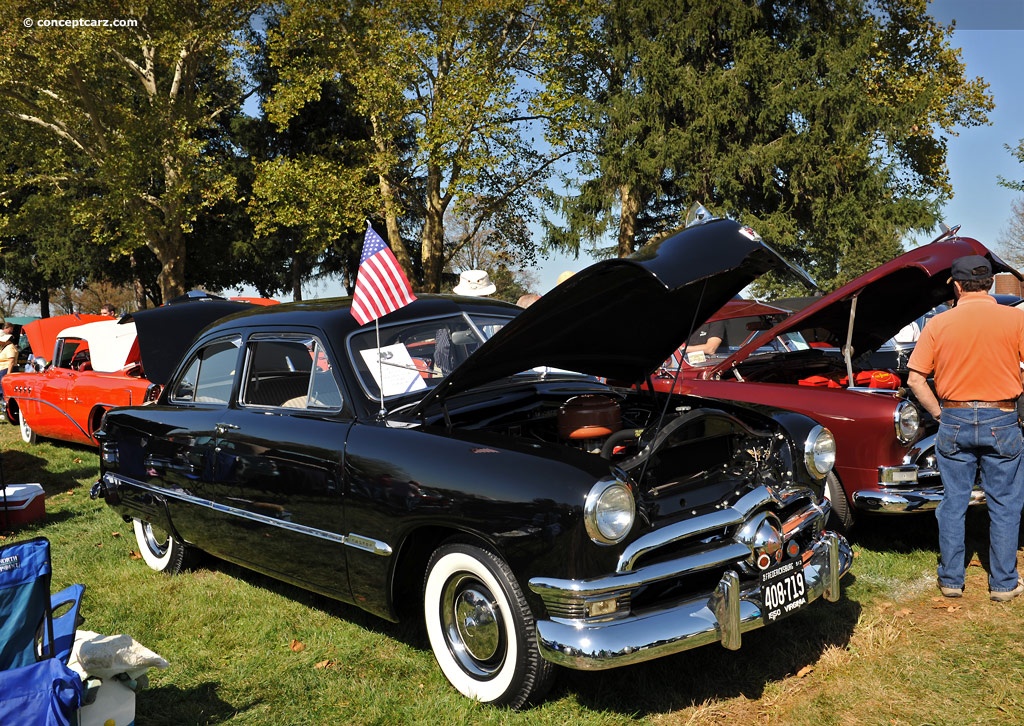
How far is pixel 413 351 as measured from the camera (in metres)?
4.54

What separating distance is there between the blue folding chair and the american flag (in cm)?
185

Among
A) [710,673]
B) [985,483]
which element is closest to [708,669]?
[710,673]

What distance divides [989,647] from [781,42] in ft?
79.4

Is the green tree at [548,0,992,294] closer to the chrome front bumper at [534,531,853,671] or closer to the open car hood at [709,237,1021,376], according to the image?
the open car hood at [709,237,1021,376]

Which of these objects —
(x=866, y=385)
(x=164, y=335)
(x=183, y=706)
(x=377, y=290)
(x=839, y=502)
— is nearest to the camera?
(x=183, y=706)

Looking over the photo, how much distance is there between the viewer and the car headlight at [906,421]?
528cm

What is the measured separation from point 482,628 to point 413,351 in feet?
5.11

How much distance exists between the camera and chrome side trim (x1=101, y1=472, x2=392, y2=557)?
384 cm

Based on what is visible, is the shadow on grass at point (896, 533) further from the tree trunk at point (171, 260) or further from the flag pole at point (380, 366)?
the tree trunk at point (171, 260)

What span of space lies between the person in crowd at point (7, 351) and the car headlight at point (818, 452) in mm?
12693

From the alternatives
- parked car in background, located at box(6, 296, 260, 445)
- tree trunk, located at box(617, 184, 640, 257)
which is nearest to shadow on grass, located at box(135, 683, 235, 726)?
parked car in background, located at box(6, 296, 260, 445)

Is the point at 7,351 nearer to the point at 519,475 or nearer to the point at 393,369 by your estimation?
the point at 393,369

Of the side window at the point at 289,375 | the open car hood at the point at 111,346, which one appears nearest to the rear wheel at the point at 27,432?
the open car hood at the point at 111,346
